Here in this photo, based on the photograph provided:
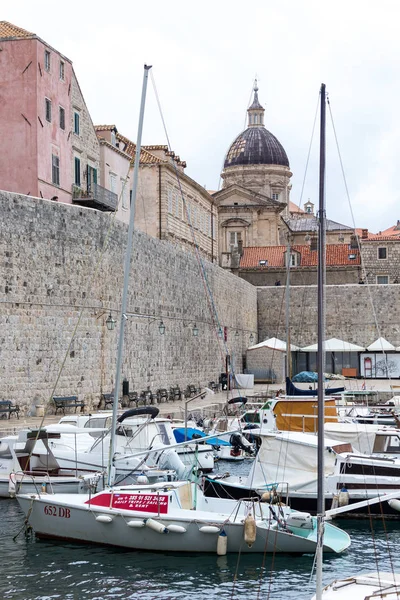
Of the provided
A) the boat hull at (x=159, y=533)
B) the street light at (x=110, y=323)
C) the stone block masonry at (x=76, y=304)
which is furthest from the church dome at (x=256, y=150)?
the boat hull at (x=159, y=533)

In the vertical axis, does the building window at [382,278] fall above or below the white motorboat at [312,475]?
above

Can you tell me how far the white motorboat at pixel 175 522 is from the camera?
47.6ft

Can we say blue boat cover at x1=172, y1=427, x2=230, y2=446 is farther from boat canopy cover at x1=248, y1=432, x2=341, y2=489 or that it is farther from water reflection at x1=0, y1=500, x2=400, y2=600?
water reflection at x1=0, y1=500, x2=400, y2=600

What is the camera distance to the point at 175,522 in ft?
48.2

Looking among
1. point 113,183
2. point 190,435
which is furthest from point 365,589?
point 113,183

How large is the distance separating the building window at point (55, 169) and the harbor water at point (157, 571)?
20.4 metres

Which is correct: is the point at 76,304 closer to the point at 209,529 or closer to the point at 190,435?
the point at 190,435

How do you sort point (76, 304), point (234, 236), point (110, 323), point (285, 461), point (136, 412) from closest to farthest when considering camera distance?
point (285, 461) < point (136, 412) < point (76, 304) < point (110, 323) < point (234, 236)

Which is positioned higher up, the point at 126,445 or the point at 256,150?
the point at 256,150

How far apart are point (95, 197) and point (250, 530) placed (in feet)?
84.1

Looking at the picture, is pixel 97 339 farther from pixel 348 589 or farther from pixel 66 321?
pixel 348 589

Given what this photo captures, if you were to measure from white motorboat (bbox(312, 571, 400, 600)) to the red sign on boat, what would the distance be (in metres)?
4.51

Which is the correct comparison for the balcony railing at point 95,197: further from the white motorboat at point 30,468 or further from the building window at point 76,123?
the white motorboat at point 30,468

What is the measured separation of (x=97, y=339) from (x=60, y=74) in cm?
1184
